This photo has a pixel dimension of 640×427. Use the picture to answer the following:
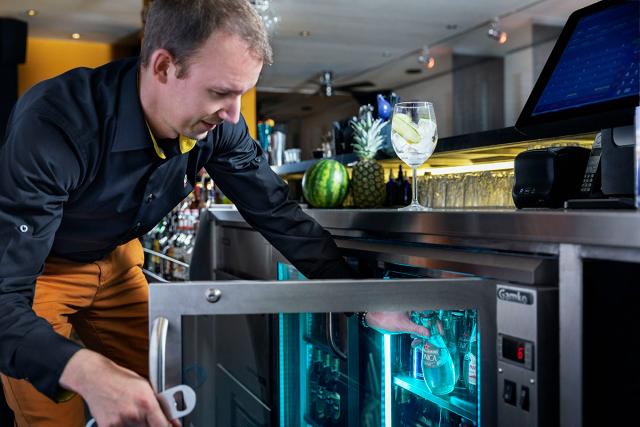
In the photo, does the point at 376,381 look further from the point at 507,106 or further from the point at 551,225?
the point at 507,106

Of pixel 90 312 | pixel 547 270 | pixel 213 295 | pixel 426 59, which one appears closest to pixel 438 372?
pixel 547 270

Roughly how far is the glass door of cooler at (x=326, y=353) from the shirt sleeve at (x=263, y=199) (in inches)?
11.1

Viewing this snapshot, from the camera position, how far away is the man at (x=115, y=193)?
41.4 inches

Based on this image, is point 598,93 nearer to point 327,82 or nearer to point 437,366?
point 437,366

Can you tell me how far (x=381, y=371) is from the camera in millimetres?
1301

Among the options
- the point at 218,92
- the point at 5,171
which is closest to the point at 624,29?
the point at 218,92

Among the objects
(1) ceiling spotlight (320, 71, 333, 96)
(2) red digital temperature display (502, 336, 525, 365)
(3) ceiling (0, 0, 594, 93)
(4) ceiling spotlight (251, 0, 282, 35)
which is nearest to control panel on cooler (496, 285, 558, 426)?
(2) red digital temperature display (502, 336, 525, 365)

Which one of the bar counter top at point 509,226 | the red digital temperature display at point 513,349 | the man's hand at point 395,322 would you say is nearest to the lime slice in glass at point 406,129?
the bar counter top at point 509,226

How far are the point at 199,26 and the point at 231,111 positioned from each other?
16cm

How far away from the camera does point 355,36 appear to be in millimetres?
7812

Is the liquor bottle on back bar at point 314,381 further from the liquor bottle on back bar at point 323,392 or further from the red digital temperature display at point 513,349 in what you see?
the red digital temperature display at point 513,349

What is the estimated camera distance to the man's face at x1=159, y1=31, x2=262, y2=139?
122cm

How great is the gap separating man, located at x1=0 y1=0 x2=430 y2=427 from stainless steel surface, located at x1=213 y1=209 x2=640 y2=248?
248mm

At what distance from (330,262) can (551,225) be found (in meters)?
0.66
